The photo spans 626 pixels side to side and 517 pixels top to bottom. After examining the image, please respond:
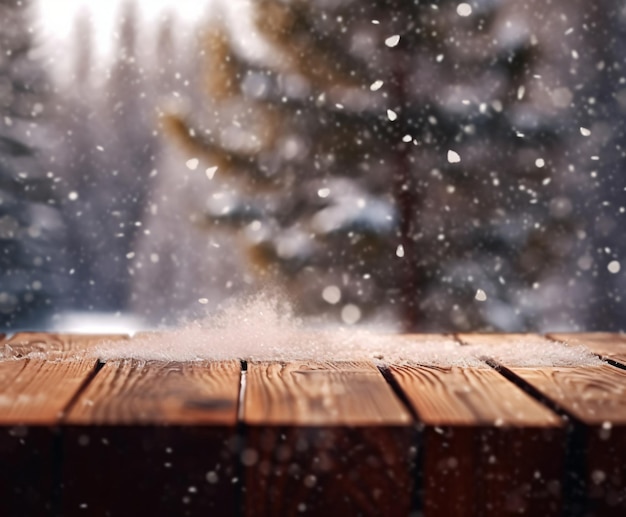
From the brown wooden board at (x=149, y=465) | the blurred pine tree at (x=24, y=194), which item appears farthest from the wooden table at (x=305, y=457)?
the blurred pine tree at (x=24, y=194)

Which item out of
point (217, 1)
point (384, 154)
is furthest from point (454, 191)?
point (217, 1)

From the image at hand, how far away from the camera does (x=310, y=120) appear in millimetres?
3477

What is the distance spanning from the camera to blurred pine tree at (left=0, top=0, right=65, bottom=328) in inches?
131

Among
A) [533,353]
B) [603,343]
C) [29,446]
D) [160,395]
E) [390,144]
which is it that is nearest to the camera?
[29,446]

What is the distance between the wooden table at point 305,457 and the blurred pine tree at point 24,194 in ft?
8.79

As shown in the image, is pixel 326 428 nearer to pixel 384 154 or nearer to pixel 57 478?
pixel 57 478

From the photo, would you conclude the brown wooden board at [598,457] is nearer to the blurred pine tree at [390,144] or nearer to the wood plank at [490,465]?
the wood plank at [490,465]

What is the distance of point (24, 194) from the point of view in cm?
346

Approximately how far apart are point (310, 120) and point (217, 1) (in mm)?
735

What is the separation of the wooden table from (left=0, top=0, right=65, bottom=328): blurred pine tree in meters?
2.68

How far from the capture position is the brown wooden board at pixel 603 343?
150 cm

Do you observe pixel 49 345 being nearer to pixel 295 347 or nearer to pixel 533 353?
pixel 295 347

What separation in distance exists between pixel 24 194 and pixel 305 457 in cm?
295

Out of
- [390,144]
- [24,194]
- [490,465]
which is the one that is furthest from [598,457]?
[24,194]
